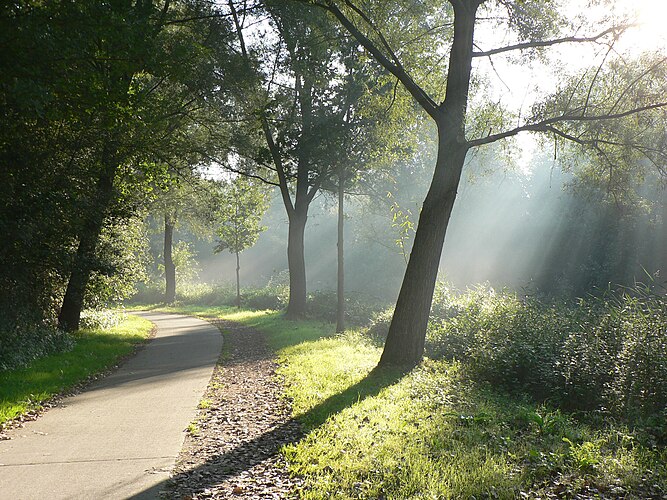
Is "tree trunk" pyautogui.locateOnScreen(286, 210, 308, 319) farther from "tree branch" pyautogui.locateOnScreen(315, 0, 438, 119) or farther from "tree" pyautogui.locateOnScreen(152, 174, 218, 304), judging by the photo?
"tree branch" pyautogui.locateOnScreen(315, 0, 438, 119)

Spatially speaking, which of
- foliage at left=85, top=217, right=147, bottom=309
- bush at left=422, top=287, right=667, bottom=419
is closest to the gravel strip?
bush at left=422, top=287, right=667, bottom=419

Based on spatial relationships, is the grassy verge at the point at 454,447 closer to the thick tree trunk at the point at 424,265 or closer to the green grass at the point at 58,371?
the thick tree trunk at the point at 424,265

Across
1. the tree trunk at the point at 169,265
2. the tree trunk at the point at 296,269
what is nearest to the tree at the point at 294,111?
the tree trunk at the point at 296,269

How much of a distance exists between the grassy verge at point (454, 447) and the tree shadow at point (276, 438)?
0.04 m

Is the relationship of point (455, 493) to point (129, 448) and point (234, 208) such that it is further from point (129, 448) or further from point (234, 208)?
point (234, 208)

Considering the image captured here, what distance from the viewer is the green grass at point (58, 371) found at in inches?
303

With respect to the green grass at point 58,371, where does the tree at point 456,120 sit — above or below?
above

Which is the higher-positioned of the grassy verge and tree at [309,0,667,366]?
tree at [309,0,667,366]

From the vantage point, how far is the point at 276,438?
6621 mm

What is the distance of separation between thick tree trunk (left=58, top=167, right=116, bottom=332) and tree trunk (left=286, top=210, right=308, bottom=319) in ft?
29.6

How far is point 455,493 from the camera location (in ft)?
14.4

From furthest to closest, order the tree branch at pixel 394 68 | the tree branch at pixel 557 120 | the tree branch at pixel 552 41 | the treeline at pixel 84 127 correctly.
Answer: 1. the tree branch at pixel 394 68
2. the tree branch at pixel 552 41
3. the tree branch at pixel 557 120
4. the treeline at pixel 84 127

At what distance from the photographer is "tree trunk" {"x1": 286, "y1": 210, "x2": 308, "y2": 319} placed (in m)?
22.2

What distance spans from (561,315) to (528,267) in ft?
69.1
